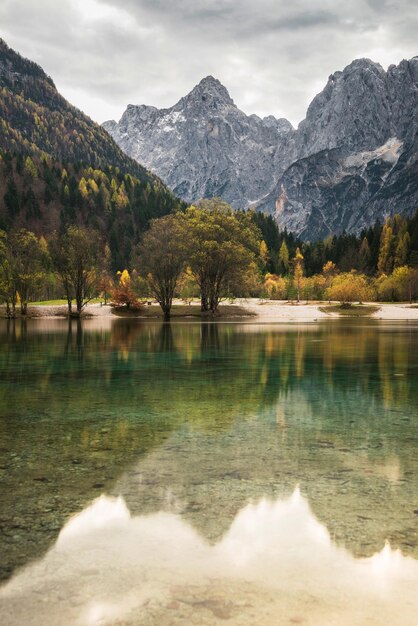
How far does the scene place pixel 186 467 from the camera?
25.7 ft

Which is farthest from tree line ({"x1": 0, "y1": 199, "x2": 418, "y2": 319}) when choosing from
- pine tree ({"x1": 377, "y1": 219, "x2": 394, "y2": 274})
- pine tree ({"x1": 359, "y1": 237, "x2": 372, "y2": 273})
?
pine tree ({"x1": 359, "y1": 237, "x2": 372, "y2": 273})

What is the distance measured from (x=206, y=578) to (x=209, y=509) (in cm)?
152

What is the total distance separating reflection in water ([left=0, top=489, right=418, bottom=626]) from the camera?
13.3ft

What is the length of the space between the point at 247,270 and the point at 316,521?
77603mm

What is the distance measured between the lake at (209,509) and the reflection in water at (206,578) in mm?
16

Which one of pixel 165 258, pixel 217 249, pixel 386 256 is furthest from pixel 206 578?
pixel 386 256

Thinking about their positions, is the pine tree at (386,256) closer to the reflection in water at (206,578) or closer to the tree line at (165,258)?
the tree line at (165,258)

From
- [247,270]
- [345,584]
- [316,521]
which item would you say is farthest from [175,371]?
[247,270]

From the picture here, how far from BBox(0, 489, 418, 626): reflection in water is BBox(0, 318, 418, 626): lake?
0.05ft

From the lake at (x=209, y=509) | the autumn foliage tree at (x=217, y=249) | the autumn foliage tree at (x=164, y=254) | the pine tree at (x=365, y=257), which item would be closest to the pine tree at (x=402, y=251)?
the pine tree at (x=365, y=257)

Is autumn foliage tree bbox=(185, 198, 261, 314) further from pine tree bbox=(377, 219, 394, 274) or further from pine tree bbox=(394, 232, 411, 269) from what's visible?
pine tree bbox=(377, 219, 394, 274)

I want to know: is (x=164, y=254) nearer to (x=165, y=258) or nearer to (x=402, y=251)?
(x=165, y=258)

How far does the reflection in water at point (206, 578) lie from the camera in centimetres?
407

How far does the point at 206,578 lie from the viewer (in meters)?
4.62
